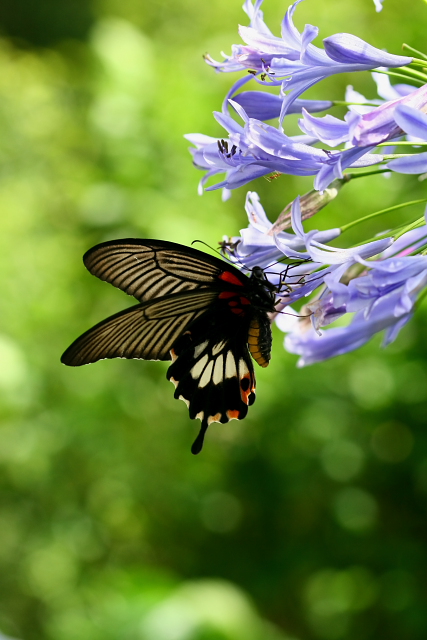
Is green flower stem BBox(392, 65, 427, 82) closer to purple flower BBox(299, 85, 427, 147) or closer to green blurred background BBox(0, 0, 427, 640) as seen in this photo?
purple flower BBox(299, 85, 427, 147)

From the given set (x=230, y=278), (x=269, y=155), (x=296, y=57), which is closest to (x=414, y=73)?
(x=296, y=57)

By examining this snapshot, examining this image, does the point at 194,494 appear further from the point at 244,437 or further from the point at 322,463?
the point at 322,463

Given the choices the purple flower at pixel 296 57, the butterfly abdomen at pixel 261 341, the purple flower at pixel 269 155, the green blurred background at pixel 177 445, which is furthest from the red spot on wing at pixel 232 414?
the green blurred background at pixel 177 445

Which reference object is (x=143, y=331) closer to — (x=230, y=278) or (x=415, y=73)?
(x=230, y=278)

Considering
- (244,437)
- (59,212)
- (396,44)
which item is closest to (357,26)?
(396,44)

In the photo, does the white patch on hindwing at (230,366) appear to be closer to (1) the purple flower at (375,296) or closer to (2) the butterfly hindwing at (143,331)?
(2) the butterfly hindwing at (143,331)

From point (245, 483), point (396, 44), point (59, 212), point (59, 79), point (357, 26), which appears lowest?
point (245, 483)

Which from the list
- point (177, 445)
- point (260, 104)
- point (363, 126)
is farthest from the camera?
point (177, 445)

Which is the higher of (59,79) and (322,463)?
(59,79)
